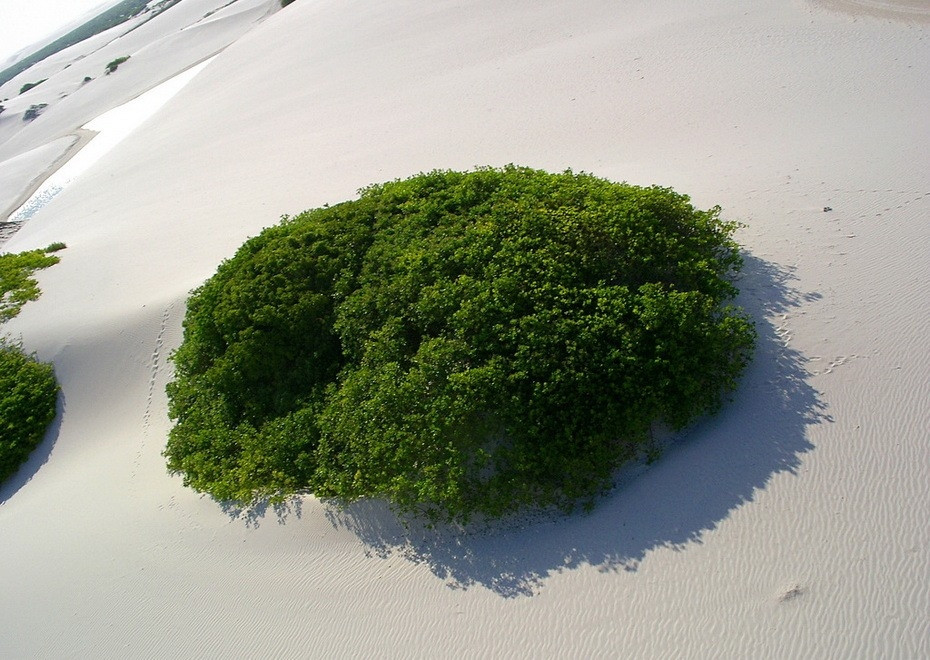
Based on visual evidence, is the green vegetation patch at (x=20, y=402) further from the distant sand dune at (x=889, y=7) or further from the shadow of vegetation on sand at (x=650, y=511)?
the distant sand dune at (x=889, y=7)

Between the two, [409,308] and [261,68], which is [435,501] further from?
[261,68]

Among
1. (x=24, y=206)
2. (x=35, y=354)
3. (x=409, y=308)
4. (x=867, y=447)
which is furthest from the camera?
(x=24, y=206)

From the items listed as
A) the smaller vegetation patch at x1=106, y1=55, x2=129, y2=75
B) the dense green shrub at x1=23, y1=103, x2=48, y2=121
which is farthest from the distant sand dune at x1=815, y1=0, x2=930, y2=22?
the dense green shrub at x1=23, y1=103, x2=48, y2=121

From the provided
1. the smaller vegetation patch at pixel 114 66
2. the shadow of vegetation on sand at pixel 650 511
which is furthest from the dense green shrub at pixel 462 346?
the smaller vegetation patch at pixel 114 66

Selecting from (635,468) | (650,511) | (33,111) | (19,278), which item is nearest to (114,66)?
(33,111)

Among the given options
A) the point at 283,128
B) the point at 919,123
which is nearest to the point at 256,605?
the point at 919,123

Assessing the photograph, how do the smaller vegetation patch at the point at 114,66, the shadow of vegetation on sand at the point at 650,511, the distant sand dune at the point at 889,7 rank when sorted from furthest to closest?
the smaller vegetation patch at the point at 114,66 < the distant sand dune at the point at 889,7 < the shadow of vegetation on sand at the point at 650,511

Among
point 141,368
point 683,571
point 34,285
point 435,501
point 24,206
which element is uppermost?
point 24,206
